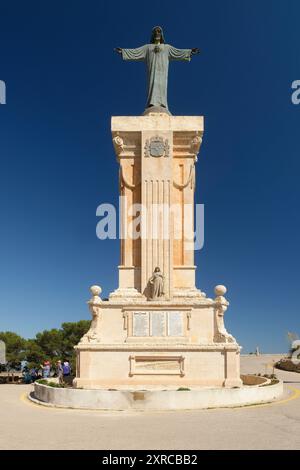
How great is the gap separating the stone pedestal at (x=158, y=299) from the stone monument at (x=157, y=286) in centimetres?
4

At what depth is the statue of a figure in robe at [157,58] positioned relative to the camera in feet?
80.5

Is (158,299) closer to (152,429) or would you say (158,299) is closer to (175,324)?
(175,324)

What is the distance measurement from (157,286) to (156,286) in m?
0.04

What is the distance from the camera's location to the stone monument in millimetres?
19125

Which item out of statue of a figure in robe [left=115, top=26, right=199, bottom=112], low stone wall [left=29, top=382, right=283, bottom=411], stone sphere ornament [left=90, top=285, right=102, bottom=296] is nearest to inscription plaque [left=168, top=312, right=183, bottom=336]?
stone sphere ornament [left=90, top=285, right=102, bottom=296]

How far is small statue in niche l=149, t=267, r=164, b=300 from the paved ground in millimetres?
6510

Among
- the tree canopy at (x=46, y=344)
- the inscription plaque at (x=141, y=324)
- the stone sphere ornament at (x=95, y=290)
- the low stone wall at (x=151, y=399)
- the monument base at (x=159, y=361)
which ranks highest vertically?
the stone sphere ornament at (x=95, y=290)

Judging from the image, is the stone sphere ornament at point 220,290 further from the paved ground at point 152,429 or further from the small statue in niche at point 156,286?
the paved ground at point 152,429

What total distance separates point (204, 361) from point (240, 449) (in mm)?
8857

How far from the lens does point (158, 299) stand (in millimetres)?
20969

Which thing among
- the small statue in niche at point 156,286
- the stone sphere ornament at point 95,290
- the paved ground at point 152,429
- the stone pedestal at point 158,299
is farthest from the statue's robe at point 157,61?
the paved ground at point 152,429

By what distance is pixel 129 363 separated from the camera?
63.0 ft

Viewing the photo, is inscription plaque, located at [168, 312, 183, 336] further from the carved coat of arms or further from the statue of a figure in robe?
the statue of a figure in robe
